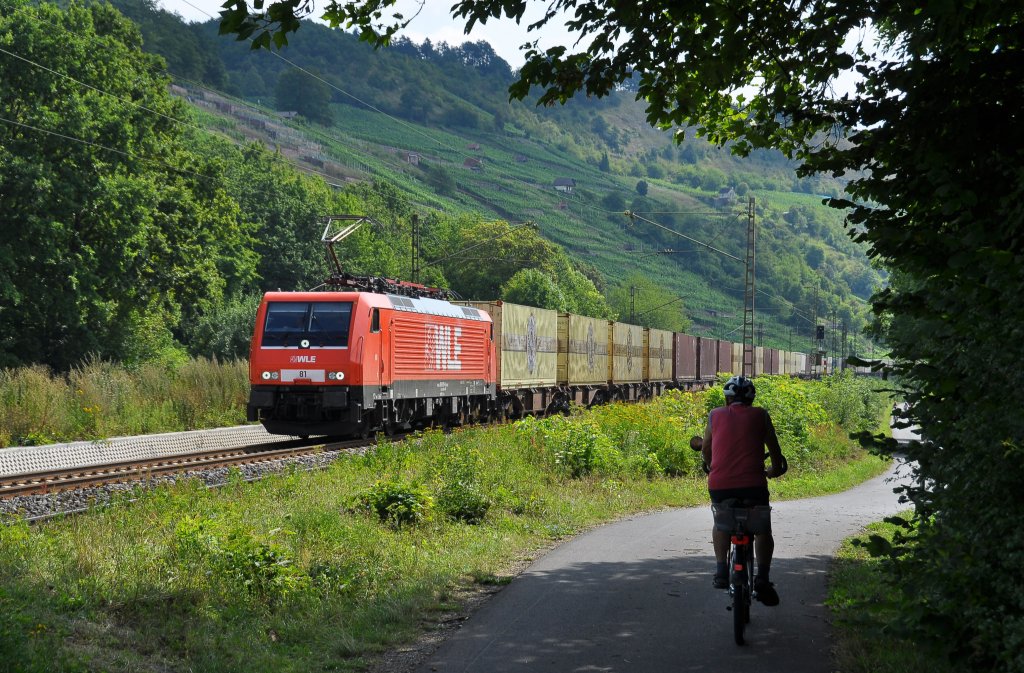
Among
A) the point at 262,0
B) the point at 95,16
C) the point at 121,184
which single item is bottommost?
the point at 262,0

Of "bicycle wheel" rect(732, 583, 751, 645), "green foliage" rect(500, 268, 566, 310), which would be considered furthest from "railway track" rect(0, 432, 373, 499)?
"green foliage" rect(500, 268, 566, 310)

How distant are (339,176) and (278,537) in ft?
538

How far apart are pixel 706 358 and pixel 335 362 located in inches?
1504

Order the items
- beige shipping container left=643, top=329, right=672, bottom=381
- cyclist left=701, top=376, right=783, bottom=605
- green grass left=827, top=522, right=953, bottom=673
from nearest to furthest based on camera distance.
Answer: green grass left=827, top=522, right=953, bottom=673
cyclist left=701, top=376, right=783, bottom=605
beige shipping container left=643, top=329, right=672, bottom=381

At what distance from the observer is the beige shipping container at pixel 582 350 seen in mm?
35781

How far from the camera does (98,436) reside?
2164 cm

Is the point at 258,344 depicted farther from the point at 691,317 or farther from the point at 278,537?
the point at 691,317

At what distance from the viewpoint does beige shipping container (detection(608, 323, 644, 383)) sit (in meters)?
41.3

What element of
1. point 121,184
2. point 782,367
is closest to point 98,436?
point 121,184

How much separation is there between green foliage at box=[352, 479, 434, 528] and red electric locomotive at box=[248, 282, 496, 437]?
9.24 m

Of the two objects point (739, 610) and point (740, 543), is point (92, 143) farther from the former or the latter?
point (739, 610)

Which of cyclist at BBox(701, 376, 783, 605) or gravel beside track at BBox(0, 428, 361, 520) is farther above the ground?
cyclist at BBox(701, 376, 783, 605)

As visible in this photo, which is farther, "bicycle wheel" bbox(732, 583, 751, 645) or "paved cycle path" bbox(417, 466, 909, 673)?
"bicycle wheel" bbox(732, 583, 751, 645)

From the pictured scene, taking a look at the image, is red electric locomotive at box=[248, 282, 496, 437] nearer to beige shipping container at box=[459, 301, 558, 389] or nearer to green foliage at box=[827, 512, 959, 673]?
beige shipping container at box=[459, 301, 558, 389]
